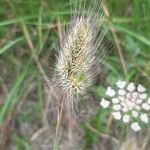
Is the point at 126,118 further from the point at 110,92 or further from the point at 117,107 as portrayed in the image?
the point at 110,92

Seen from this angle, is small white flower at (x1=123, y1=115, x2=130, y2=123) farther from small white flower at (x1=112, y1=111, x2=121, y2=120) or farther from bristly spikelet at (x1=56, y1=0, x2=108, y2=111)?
bristly spikelet at (x1=56, y1=0, x2=108, y2=111)

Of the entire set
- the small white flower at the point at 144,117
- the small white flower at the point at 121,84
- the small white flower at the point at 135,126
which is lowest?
the small white flower at the point at 135,126

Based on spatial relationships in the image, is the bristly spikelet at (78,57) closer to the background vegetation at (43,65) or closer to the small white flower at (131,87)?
the small white flower at (131,87)

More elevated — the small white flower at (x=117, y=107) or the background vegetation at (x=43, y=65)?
the background vegetation at (x=43, y=65)

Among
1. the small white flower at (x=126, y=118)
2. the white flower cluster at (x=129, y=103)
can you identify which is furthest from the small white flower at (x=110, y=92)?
the small white flower at (x=126, y=118)

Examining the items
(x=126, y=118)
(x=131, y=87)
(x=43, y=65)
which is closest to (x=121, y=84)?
(x=131, y=87)
